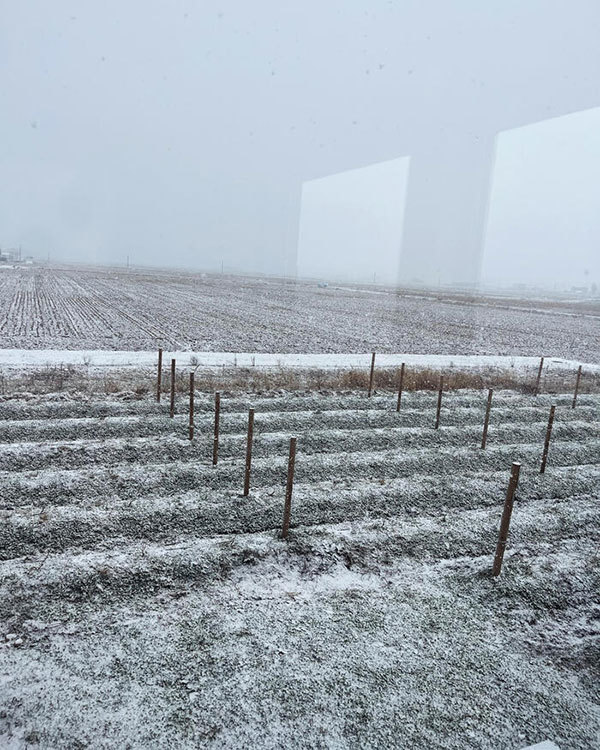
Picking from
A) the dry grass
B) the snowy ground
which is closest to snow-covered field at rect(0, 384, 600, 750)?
the dry grass

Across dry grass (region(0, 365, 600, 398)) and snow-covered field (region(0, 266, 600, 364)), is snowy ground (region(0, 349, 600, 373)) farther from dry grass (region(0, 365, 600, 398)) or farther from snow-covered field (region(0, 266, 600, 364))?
snow-covered field (region(0, 266, 600, 364))

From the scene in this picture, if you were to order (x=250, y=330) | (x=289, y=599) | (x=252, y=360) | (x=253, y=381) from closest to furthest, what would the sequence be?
(x=289, y=599), (x=253, y=381), (x=252, y=360), (x=250, y=330)

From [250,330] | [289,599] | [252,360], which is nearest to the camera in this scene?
[289,599]

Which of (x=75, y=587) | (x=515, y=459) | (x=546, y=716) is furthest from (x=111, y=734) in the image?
(x=515, y=459)

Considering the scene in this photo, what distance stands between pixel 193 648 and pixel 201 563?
1.10 metres

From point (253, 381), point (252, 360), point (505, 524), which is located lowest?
point (252, 360)

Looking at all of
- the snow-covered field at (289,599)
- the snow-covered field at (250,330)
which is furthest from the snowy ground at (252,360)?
the snow-covered field at (289,599)

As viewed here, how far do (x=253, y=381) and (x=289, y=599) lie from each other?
922cm

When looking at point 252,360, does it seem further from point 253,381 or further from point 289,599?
point 289,599

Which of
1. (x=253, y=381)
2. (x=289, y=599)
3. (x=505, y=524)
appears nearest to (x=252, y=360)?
(x=253, y=381)

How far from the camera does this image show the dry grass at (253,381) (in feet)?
39.8

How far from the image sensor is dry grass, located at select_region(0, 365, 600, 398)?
12.1 meters

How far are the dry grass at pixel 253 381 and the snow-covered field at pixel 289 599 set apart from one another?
3682 millimetres

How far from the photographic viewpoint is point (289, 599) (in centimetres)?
461
